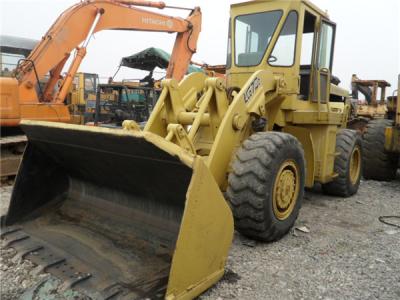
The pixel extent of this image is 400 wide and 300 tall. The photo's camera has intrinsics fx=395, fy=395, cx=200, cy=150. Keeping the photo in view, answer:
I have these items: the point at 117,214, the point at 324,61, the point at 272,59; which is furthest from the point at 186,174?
the point at 324,61

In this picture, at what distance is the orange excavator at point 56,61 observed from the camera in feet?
22.2

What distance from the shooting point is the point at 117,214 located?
379 cm

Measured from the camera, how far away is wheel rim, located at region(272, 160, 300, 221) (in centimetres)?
392

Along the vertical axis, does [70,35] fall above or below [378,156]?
above

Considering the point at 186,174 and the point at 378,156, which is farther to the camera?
the point at 378,156

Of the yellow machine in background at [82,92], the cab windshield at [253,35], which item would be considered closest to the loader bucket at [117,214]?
the cab windshield at [253,35]

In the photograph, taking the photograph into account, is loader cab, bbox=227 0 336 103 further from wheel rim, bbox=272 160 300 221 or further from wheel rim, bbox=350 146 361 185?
wheel rim, bbox=350 146 361 185

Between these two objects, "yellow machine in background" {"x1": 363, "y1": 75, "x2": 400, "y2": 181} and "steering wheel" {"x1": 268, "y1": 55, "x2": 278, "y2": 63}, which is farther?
"yellow machine in background" {"x1": 363, "y1": 75, "x2": 400, "y2": 181}

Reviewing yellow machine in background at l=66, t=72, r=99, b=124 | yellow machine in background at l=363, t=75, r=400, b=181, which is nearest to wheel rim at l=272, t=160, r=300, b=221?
yellow machine in background at l=363, t=75, r=400, b=181

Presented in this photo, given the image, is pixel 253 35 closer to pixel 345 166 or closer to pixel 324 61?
pixel 324 61

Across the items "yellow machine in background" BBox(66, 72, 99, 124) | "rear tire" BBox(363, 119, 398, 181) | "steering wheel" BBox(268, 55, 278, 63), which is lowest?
"rear tire" BBox(363, 119, 398, 181)

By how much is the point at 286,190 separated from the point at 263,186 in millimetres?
555

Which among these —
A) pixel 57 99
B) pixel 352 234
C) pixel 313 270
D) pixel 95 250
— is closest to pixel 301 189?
pixel 352 234

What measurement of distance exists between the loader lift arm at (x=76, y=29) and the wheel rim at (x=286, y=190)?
17.2ft
